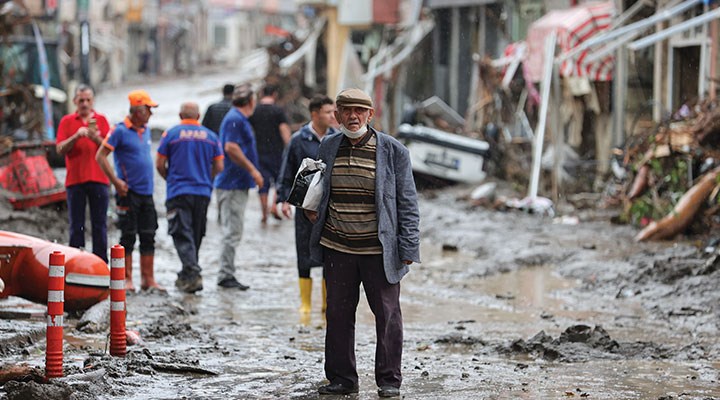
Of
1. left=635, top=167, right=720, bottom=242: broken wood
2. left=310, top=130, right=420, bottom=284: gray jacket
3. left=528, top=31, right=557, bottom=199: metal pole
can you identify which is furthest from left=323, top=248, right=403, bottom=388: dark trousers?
left=528, top=31, right=557, bottom=199: metal pole

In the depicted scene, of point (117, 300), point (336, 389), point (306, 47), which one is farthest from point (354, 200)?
point (306, 47)

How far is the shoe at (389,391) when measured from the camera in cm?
790

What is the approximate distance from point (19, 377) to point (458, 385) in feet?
8.27

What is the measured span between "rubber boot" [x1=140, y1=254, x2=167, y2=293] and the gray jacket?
4445mm

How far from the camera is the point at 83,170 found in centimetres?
1191

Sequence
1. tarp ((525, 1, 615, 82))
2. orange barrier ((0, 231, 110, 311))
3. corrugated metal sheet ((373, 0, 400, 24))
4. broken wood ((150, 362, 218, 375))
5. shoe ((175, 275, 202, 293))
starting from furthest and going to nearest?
corrugated metal sheet ((373, 0, 400, 24)), tarp ((525, 1, 615, 82)), shoe ((175, 275, 202, 293)), orange barrier ((0, 231, 110, 311)), broken wood ((150, 362, 218, 375))

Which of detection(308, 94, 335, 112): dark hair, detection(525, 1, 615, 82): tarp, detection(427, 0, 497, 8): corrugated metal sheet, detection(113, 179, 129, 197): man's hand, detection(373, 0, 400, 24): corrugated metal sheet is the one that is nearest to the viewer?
detection(308, 94, 335, 112): dark hair

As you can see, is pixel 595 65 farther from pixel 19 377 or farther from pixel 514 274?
pixel 19 377

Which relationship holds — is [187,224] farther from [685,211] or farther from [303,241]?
[685,211]

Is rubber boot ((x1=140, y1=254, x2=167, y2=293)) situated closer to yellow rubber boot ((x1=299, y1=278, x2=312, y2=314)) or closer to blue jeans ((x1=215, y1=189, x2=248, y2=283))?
blue jeans ((x1=215, y1=189, x2=248, y2=283))

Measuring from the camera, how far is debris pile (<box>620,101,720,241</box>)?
15.1 m

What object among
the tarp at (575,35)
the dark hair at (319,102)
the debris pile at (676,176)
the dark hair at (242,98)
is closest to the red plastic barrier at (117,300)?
the dark hair at (319,102)

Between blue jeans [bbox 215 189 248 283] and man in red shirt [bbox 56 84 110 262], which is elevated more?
man in red shirt [bbox 56 84 110 262]

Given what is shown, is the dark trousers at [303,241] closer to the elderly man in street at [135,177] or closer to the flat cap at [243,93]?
the elderly man in street at [135,177]
